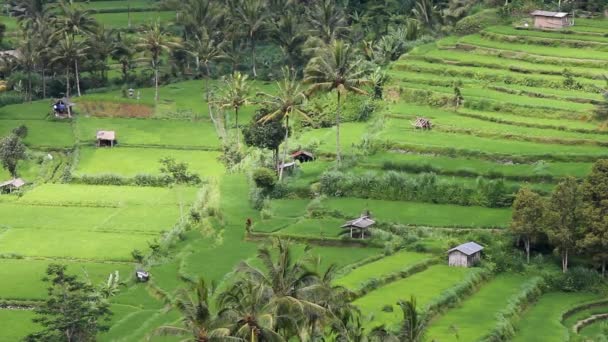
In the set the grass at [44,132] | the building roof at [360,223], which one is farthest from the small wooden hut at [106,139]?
the building roof at [360,223]

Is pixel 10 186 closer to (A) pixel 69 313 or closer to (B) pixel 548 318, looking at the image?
(A) pixel 69 313

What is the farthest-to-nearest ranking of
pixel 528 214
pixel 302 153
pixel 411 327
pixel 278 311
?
pixel 302 153, pixel 528 214, pixel 278 311, pixel 411 327

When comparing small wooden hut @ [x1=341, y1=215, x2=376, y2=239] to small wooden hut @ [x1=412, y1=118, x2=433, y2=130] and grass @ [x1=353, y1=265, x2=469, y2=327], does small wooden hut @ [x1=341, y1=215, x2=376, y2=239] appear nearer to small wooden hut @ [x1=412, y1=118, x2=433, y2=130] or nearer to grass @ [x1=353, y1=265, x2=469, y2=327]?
grass @ [x1=353, y1=265, x2=469, y2=327]

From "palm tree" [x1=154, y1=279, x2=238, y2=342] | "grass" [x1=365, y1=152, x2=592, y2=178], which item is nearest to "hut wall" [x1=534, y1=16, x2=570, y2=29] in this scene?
"grass" [x1=365, y1=152, x2=592, y2=178]

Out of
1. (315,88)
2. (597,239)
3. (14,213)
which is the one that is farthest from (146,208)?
(597,239)

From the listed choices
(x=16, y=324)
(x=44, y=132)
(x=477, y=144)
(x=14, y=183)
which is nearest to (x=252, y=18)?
(x=44, y=132)

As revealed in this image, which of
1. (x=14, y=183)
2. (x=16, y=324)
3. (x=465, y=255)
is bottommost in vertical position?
(x=14, y=183)
